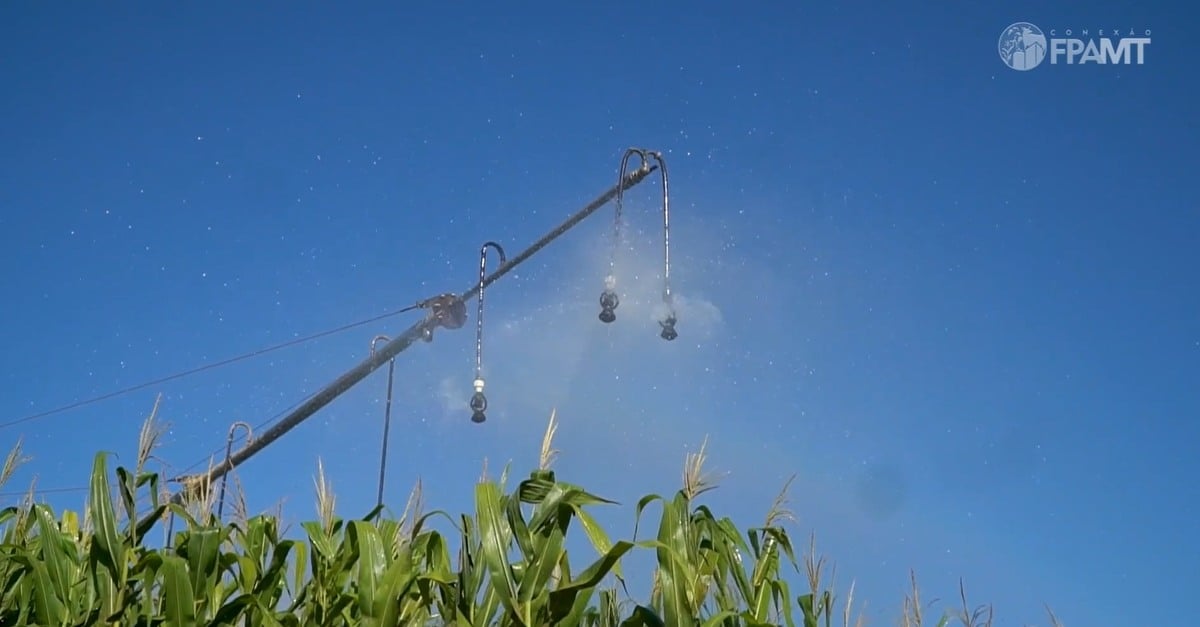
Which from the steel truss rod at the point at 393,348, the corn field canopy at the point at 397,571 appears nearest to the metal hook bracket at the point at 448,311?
the steel truss rod at the point at 393,348

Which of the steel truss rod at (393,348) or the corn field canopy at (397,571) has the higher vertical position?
the steel truss rod at (393,348)

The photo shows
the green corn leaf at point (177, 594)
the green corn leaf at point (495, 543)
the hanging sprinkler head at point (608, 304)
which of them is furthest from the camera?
the hanging sprinkler head at point (608, 304)

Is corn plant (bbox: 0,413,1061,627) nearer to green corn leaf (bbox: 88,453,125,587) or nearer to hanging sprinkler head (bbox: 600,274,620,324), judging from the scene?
green corn leaf (bbox: 88,453,125,587)

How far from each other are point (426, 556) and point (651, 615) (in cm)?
75

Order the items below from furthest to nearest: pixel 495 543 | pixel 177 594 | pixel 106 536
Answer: pixel 106 536, pixel 177 594, pixel 495 543


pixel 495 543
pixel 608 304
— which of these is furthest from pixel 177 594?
pixel 608 304

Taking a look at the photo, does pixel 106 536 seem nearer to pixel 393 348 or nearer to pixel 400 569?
pixel 400 569

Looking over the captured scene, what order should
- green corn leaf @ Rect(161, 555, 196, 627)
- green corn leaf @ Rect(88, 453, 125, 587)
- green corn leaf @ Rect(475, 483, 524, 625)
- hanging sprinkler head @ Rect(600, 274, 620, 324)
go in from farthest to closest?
hanging sprinkler head @ Rect(600, 274, 620, 324), green corn leaf @ Rect(88, 453, 125, 587), green corn leaf @ Rect(161, 555, 196, 627), green corn leaf @ Rect(475, 483, 524, 625)

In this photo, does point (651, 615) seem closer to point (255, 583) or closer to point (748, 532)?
point (748, 532)

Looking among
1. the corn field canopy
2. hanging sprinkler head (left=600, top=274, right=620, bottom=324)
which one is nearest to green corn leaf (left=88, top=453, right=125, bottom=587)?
the corn field canopy

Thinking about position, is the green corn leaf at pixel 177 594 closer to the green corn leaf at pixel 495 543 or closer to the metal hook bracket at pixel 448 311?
the green corn leaf at pixel 495 543

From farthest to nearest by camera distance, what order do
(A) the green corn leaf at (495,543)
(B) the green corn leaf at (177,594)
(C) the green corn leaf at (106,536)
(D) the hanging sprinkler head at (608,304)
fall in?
(D) the hanging sprinkler head at (608,304) < (C) the green corn leaf at (106,536) < (B) the green corn leaf at (177,594) < (A) the green corn leaf at (495,543)

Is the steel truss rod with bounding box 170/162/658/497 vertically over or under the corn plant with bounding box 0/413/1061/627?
over

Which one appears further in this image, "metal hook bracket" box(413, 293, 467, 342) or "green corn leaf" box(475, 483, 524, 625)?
"metal hook bracket" box(413, 293, 467, 342)
